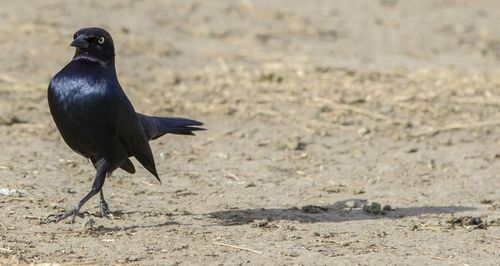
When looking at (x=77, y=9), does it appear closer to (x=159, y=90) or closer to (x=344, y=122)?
(x=159, y=90)

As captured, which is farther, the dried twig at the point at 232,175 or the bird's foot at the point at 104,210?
the dried twig at the point at 232,175

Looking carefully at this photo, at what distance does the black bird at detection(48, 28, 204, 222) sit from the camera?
596 cm

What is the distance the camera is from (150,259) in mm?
5398

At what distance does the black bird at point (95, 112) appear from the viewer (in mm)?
5957

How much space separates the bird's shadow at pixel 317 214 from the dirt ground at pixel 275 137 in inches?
0.9

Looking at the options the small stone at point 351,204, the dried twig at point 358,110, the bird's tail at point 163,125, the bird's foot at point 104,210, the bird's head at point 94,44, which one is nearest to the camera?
the bird's head at point 94,44

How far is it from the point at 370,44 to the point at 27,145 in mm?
5465

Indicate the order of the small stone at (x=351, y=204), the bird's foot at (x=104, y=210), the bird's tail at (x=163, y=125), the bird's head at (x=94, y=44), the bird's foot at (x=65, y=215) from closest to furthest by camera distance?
the bird's foot at (x=65, y=215) → the bird's head at (x=94, y=44) → the bird's foot at (x=104, y=210) → the bird's tail at (x=163, y=125) → the small stone at (x=351, y=204)

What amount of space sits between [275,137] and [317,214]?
2014mm

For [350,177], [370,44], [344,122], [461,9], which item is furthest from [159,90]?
[461,9]

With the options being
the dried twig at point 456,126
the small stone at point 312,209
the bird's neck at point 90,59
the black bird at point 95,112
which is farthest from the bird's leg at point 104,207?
the dried twig at point 456,126

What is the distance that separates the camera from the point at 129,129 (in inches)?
243

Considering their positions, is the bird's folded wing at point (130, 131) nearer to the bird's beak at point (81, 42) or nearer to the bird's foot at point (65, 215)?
the bird's beak at point (81, 42)

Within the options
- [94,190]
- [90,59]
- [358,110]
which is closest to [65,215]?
[94,190]
